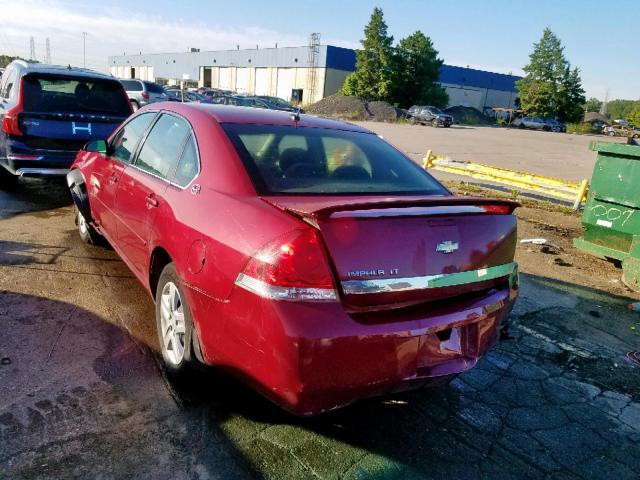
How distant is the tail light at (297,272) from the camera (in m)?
2.17

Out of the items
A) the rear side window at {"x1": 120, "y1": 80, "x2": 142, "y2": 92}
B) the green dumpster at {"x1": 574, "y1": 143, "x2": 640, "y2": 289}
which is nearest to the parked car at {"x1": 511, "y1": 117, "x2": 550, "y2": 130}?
the rear side window at {"x1": 120, "y1": 80, "x2": 142, "y2": 92}

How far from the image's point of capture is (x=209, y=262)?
254cm

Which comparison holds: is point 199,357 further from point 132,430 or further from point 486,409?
point 486,409

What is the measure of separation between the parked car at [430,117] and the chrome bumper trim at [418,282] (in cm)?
4254

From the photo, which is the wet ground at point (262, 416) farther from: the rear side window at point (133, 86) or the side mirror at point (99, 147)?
the rear side window at point (133, 86)

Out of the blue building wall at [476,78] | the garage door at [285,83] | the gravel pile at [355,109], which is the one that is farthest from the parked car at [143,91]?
the blue building wall at [476,78]

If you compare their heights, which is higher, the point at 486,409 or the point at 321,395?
the point at 321,395

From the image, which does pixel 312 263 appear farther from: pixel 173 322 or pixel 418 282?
pixel 173 322

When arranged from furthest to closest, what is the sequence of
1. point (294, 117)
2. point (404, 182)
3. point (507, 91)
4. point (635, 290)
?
point (507, 91) < point (635, 290) < point (294, 117) < point (404, 182)

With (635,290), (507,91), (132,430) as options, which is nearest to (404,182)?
(132,430)

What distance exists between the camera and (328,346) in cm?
217

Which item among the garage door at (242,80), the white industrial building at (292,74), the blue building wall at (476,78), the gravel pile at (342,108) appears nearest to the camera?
the gravel pile at (342,108)

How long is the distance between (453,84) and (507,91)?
12761mm

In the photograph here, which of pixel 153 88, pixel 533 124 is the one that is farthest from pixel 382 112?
pixel 153 88
